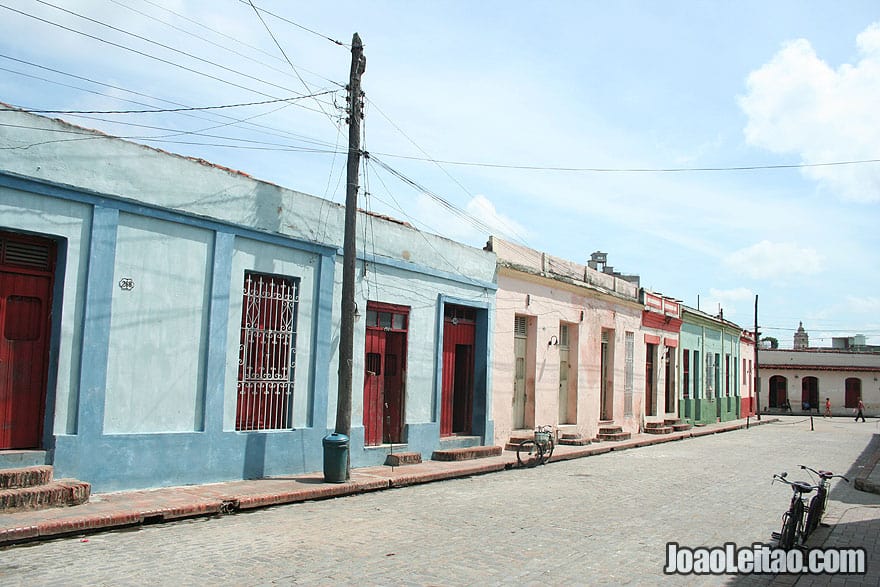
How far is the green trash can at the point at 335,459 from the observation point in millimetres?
11742

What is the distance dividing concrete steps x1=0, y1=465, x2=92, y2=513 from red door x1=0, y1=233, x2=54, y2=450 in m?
0.65

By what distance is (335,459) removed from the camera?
11.7 m

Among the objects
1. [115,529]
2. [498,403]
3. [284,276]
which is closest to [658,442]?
[498,403]

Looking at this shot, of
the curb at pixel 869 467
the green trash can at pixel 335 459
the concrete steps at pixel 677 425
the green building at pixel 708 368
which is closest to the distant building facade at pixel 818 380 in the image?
the green building at pixel 708 368

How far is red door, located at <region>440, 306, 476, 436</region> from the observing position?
1709 centimetres

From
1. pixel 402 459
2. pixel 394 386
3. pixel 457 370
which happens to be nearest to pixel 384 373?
pixel 394 386

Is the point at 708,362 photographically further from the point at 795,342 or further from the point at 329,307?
the point at 795,342

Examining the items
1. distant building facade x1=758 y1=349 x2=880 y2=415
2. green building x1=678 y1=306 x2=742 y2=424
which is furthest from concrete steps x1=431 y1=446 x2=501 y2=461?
distant building facade x1=758 y1=349 x2=880 y2=415

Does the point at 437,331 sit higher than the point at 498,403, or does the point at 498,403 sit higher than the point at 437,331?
the point at 437,331

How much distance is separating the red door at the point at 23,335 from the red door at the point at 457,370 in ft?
29.0

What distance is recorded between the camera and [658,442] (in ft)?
79.4

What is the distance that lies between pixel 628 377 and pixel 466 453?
12.3 metres

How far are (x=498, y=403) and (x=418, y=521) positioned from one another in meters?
8.92

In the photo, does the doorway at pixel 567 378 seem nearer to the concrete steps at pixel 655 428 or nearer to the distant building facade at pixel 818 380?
the concrete steps at pixel 655 428
